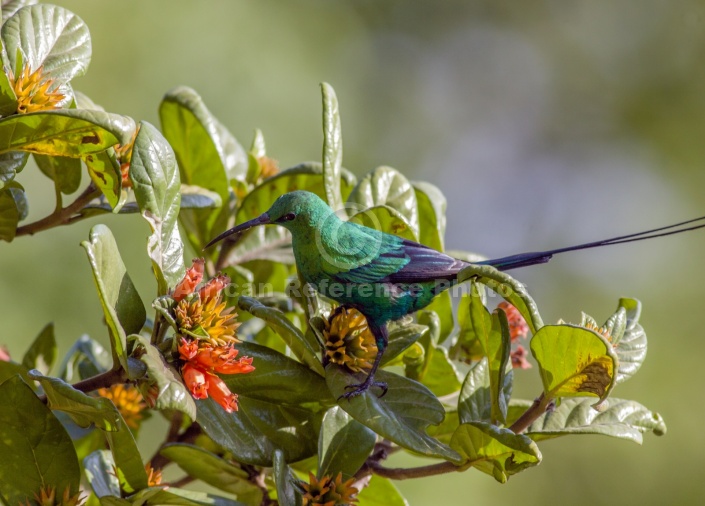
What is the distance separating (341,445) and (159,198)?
2.43 feet

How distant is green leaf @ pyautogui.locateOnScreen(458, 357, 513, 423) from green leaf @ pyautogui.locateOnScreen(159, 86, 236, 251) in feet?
3.20

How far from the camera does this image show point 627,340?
2.02 meters

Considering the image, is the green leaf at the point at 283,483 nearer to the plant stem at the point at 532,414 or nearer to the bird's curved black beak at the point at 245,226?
the plant stem at the point at 532,414

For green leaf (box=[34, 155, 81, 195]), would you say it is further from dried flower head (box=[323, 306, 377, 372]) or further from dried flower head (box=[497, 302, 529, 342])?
dried flower head (box=[497, 302, 529, 342])

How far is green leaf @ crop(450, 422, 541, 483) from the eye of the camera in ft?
5.27

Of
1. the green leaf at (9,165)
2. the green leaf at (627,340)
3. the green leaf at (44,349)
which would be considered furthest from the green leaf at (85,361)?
the green leaf at (627,340)

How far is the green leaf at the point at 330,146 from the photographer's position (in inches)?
80.7

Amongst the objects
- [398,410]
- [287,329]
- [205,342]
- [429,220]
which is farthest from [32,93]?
[429,220]

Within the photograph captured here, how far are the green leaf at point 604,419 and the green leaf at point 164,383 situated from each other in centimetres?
84

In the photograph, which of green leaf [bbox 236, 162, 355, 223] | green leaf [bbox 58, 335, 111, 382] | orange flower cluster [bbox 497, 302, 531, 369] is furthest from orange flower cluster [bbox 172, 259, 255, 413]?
orange flower cluster [bbox 497, 302, 531, 369]

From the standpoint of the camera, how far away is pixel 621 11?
8.32 m

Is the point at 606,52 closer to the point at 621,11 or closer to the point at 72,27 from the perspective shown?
the point at 621,11

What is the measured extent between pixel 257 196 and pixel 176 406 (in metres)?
1.14

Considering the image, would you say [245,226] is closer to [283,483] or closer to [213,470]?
[213,470]
